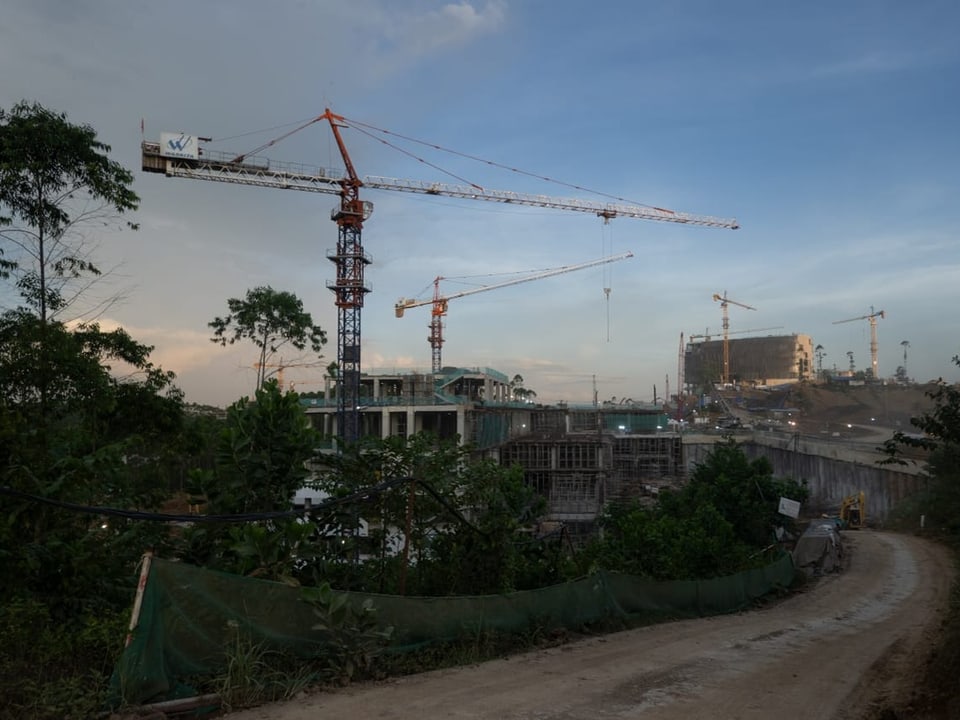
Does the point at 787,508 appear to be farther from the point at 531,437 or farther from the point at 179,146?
the point at 179,146

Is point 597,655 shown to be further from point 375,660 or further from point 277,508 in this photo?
point 277,508

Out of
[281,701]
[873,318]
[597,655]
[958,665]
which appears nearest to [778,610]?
[958,665]

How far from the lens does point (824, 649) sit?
1043 cm

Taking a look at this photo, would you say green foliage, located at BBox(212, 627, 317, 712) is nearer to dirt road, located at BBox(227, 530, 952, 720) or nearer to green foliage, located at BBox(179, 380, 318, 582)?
dirt road, located at BBox(227, 530, 952, 720)

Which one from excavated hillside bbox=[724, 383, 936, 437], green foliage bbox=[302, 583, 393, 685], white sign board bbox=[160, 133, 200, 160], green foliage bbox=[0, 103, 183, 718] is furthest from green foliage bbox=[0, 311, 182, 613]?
excavated hillside bbox=[724, 383, 936, 437]

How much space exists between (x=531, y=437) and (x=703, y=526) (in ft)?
140

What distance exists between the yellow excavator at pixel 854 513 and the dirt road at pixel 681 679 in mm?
20681

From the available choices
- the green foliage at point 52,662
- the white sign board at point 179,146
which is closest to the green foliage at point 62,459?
the green foliage at point 52,662

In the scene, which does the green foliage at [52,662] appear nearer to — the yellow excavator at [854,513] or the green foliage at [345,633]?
the green foliage at [345,633]

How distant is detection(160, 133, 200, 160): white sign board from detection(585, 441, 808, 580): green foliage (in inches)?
1782

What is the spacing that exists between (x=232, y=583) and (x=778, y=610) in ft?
43.5

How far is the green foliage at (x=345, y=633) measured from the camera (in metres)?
6.59

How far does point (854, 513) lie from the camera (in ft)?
105

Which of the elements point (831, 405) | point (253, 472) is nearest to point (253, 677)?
point (253, 472)
